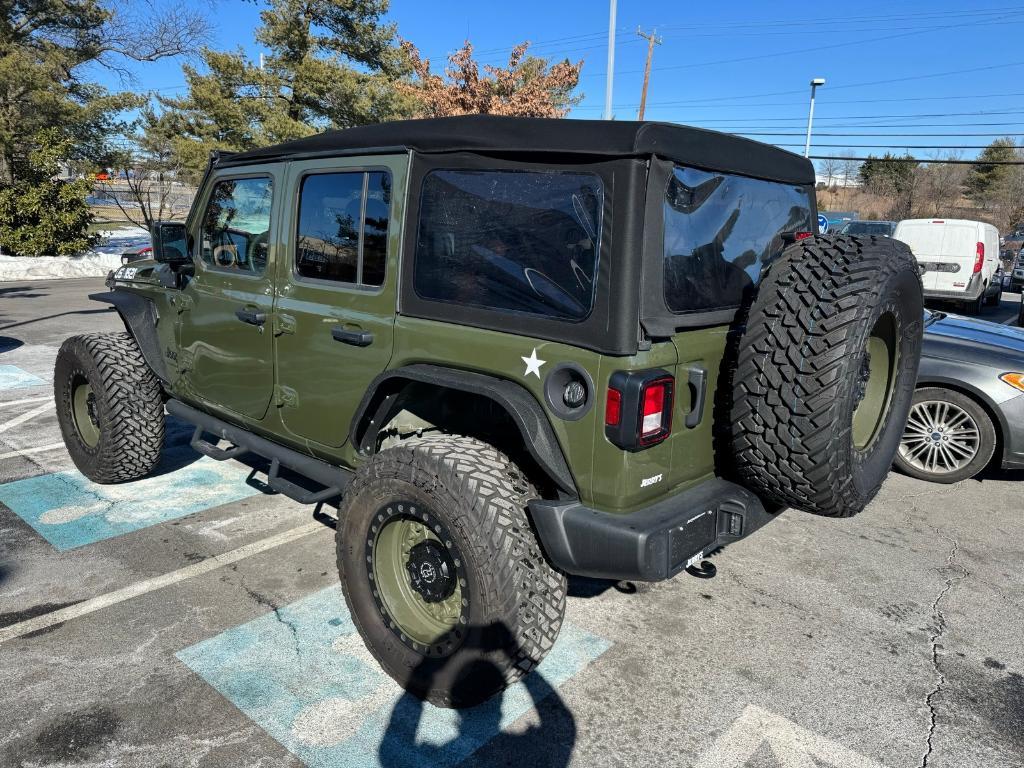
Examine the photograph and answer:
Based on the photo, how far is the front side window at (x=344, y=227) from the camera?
9.73ft

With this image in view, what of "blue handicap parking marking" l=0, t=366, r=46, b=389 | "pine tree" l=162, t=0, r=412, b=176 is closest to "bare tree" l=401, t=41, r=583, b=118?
"pine tree" l=162, t=0, r=412, b=176

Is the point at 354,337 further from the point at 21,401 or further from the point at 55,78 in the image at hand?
the point at 55,78

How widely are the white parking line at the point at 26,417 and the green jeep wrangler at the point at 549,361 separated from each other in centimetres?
378

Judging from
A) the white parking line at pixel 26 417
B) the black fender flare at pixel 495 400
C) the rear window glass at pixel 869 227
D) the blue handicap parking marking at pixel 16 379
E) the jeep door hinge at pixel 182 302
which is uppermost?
the rear window glass at pixel 869 227

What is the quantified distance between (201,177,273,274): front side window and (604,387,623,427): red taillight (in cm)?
201

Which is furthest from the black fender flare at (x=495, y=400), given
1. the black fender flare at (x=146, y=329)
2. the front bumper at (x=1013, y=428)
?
the front bumper at (x=1013, y=428)

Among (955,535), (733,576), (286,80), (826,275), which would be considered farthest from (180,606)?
(286,80)

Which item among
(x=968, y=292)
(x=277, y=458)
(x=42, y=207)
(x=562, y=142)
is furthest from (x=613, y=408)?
(x=42, y=207)

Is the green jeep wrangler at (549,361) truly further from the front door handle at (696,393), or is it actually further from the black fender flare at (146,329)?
the black fender flare at (146,329)

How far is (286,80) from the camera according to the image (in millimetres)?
19391

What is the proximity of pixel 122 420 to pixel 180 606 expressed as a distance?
1533 millimetres

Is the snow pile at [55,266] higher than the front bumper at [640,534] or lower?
higher

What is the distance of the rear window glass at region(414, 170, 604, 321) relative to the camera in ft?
7.87

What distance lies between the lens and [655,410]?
2375 mm
